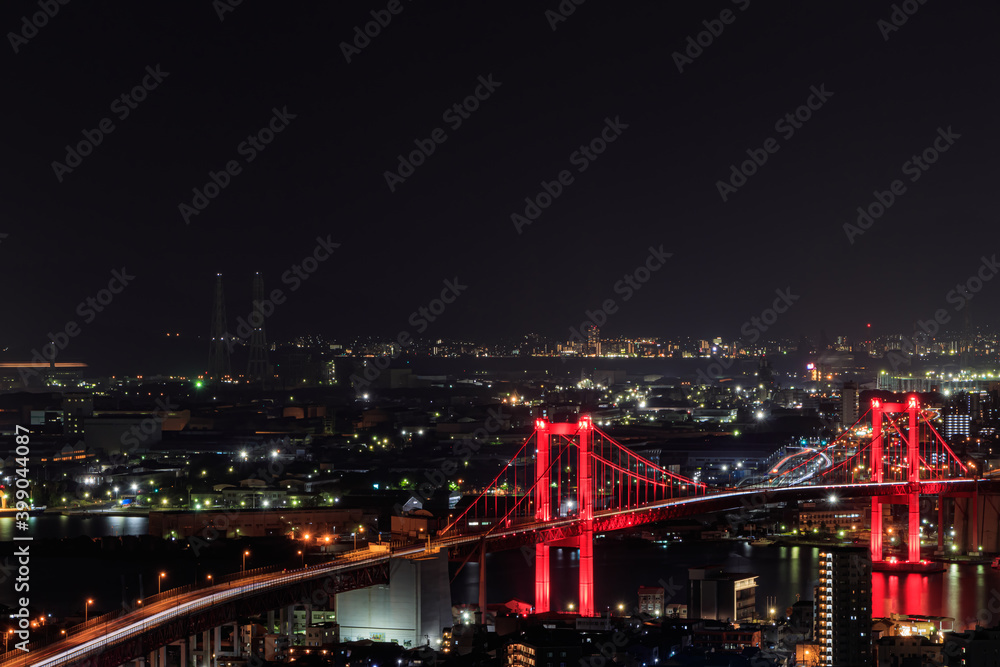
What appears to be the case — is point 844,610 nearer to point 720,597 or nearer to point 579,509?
point 720,597

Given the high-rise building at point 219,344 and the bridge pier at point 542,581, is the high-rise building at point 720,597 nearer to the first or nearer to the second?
the bridge pier at point 542,581

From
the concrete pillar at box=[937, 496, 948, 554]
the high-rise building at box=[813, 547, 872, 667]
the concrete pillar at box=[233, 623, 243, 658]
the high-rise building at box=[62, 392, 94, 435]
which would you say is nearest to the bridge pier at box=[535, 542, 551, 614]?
the high-rise building at box=[813, 547, 872, 667]

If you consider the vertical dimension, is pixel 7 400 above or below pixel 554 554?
above

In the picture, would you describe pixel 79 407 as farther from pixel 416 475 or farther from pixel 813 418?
pixel 813 418

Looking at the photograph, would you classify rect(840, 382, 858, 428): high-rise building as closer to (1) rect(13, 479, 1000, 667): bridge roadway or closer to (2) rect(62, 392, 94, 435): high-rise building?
(1) rect(13, 479, 1000, 667): bridge roadway

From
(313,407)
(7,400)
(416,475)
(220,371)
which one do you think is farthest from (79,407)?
(416,475)

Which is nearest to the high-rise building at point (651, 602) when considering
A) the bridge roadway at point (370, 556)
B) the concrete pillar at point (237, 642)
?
the bridge roadway at point (370, 556)

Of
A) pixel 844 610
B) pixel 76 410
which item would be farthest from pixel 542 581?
pixel 76 410

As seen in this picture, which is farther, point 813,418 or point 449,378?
point 449,378
